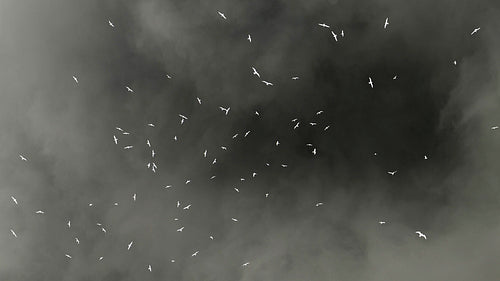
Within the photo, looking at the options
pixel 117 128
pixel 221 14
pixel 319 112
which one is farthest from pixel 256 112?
pixel 117 128

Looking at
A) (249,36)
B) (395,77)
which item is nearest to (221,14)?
(249,36)

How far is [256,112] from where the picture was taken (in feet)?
549

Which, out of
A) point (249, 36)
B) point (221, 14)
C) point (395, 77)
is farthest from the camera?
point (395, 77)

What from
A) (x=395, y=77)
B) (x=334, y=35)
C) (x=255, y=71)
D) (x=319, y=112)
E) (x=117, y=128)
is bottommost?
(x=117, y=128)

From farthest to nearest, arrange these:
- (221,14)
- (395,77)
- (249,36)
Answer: (395,77) → (249,36) → (221,14)

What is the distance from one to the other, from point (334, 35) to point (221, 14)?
61.2m

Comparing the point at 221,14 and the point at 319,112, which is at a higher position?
the point at 319,112

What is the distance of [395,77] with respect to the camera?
166 metres

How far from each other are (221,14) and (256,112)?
5546 centimetres

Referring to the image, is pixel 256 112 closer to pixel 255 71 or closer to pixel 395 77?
pixel 255 71

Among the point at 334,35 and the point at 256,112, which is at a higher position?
the point at 334,35

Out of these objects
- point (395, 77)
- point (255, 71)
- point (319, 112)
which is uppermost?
point (395, 77)

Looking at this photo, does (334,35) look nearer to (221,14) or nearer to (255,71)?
(255,71)

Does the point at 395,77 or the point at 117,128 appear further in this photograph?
the point at 395,77
